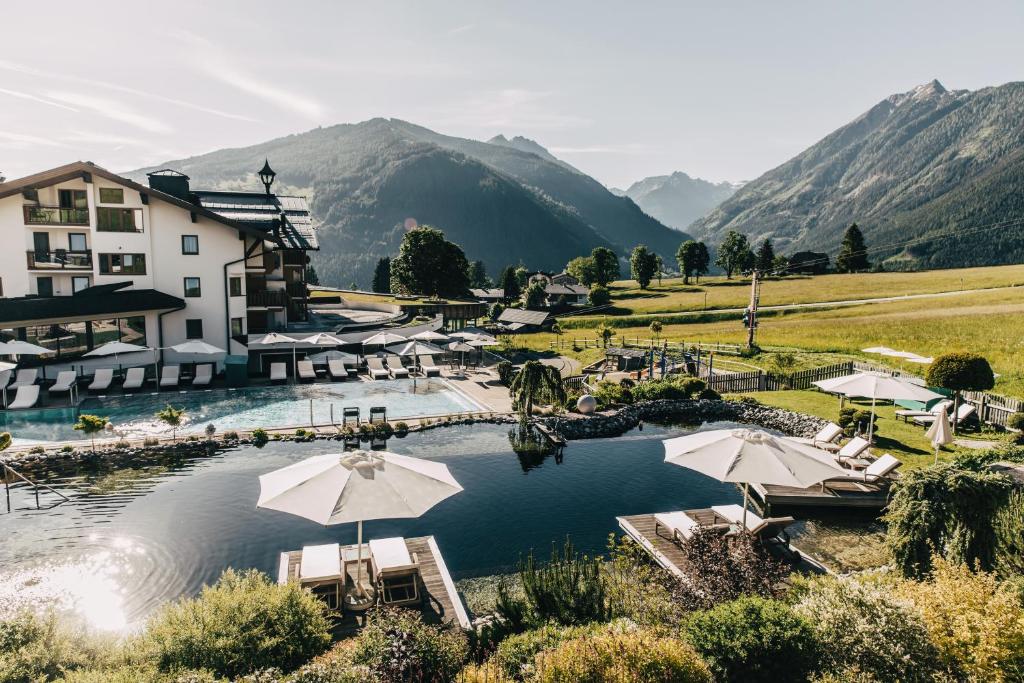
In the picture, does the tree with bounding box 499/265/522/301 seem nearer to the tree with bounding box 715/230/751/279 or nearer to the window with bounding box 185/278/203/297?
the tree with bounding box 715/230/751/279

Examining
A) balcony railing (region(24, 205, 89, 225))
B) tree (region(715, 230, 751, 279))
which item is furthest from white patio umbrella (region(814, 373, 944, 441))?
tree (region(715, 230, 751, 279))

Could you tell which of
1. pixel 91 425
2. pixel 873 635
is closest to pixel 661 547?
pixel 873 635

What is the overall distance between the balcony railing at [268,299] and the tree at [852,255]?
10220 centimetres

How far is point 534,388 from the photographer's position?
78.1ft

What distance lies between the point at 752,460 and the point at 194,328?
112 ft

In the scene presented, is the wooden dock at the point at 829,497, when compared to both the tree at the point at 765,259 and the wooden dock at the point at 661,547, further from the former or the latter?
the tree at the point at 765,259

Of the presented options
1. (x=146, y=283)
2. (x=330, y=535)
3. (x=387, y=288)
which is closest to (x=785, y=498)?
(x=330, y=535)

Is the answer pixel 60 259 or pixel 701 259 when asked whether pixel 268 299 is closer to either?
pixel 60 259

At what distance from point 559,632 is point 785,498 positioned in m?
10.5

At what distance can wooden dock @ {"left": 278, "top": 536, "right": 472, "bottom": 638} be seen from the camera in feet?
30.6

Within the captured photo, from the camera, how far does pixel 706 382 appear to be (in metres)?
29.2

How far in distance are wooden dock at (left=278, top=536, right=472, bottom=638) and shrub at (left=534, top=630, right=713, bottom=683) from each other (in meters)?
3.53

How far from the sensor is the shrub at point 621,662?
5.79 meters

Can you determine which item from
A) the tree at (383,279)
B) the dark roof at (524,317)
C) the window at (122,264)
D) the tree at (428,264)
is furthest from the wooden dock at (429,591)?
the tree at (383,279)
